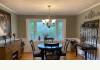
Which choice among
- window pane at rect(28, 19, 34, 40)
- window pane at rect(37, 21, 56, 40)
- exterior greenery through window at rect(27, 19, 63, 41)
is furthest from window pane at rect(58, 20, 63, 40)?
window pane at rect(28, 19, 34, 40)

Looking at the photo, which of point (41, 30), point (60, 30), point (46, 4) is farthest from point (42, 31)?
point (46, 4)

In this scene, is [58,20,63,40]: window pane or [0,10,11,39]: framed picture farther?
[58,20,63,40]: window pane

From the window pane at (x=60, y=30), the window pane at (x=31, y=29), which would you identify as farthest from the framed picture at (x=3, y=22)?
the window pane at (x=60, y=30)

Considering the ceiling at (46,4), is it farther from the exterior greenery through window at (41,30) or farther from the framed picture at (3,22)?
the exterior greenery through window at (41,30)

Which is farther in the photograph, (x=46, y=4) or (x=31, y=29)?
(x=31, y=29)

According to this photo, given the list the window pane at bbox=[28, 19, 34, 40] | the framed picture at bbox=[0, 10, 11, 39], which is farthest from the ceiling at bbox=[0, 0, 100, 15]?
the window pane at bbox=[28, 19, 34, 40]

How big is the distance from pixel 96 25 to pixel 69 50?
4085mm

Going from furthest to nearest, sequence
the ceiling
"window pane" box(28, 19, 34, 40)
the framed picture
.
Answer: "window pane" box(28, 19, 34, 40)
the framed picture
the ceiling

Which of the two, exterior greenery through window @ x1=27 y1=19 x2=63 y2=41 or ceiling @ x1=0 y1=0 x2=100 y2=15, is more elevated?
ceiling @ x1=0 y1=0 x2=100 y2=15

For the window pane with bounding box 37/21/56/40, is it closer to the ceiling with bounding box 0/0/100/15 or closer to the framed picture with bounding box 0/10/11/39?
the ceiling with bounding box 0/0/100/15

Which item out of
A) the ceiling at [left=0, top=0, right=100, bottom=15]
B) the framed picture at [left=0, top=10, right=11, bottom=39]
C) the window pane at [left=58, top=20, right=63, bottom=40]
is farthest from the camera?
the window pane at [left=58, top=20, right=63, bottom=40]

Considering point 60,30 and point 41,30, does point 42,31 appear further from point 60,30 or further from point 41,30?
point 60,30
